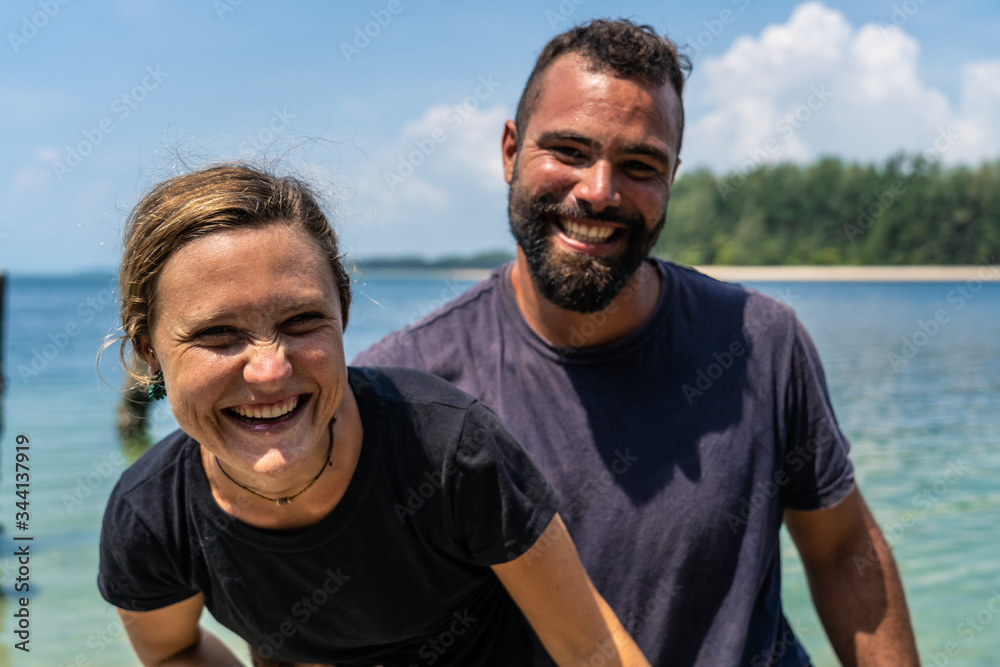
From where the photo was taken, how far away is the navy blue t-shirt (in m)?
2.56

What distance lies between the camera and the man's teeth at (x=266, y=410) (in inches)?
72.0

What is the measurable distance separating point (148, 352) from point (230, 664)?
3.55 feet

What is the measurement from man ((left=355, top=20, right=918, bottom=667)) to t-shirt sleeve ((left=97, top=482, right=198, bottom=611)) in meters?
0.98

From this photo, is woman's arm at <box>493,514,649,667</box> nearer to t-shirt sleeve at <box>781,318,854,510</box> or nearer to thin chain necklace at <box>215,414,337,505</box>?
thin chain necklace at <box>215,414,337,505</box>

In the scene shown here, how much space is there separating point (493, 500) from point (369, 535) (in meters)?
0.34

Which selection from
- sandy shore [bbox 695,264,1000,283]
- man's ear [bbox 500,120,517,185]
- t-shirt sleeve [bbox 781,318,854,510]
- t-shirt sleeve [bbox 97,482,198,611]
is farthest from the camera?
sandy shore [bbox 695,264,1000,283]

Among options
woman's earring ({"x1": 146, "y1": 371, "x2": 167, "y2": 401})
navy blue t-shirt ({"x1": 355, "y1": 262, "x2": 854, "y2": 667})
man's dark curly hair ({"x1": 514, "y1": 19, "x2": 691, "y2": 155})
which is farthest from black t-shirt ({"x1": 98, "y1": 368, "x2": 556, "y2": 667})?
man's dark curly hair ({"x1": 514, "y1": 19, "x2": 691, "y2": 155})

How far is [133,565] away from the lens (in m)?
2.12

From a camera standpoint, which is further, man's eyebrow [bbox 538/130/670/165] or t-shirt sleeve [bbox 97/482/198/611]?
man's eyebrow [bbox 538/130/670/165]

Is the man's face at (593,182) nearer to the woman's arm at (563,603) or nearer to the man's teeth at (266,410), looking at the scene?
the woman's arm at (563,603)

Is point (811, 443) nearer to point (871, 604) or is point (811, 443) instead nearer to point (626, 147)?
point (871, 604)

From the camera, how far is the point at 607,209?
8.74 ft

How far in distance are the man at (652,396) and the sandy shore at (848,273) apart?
62.2m

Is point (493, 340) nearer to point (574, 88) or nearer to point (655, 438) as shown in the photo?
point (655, 438)
